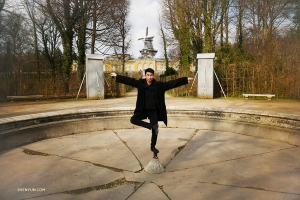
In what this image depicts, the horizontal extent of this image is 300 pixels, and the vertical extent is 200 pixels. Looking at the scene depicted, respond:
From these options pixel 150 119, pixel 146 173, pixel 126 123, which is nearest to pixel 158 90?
pixel 150 119

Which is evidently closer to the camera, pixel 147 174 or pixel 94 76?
pixel 147 174

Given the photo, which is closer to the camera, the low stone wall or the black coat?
the black coat

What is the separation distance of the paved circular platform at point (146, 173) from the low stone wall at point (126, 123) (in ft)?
0.94

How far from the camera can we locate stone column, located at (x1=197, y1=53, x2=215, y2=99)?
14.1 meters

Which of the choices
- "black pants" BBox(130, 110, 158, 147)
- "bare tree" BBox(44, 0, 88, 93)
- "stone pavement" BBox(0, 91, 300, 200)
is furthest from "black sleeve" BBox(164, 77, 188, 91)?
"bare tree" BBox(44, 0, 88, 93)

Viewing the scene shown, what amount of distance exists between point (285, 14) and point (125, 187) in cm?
2686

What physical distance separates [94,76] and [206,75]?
22.4ft

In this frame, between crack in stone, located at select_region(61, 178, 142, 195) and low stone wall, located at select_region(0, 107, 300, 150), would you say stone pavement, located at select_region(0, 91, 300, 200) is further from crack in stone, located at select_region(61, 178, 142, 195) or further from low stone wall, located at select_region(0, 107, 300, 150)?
low stone wall, located at select_region(0, 107, 300, 150)

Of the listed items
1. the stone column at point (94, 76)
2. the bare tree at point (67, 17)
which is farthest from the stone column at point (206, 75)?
the bare tree at point (67, 17)

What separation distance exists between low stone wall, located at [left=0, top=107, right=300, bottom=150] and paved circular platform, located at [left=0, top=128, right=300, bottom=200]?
29cm

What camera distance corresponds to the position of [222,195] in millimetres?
2963

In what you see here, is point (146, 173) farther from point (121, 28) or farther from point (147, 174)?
point (121, 28)

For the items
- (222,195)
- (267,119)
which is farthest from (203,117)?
(222,195)

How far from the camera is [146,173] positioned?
12.3ft
